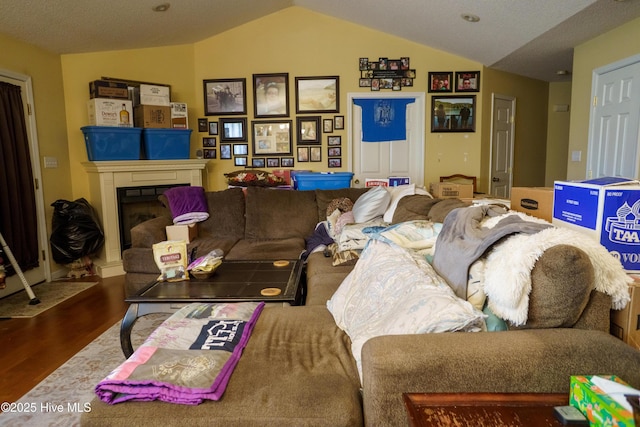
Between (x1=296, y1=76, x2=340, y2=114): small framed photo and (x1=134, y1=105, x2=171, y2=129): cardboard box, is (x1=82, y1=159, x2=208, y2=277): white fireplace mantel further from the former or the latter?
(x1=296, y1=76, x2=340, y2=114): small framed photo

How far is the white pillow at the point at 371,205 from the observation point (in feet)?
11.7

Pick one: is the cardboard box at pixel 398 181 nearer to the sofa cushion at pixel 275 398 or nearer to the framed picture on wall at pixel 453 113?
the framed picture on wall at pixel 453 113

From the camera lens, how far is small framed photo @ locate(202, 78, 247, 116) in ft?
17.5

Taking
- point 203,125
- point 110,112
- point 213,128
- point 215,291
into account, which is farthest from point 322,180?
point 215,291

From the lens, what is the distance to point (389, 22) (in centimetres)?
483

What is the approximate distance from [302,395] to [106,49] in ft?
15.8

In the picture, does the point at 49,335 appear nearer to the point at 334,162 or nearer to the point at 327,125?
the point at 334,162

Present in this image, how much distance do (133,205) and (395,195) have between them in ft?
10.1

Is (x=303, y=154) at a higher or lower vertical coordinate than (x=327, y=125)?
lower

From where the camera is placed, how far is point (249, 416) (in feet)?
3.76

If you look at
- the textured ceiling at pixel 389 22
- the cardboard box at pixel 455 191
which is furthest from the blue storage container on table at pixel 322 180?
the textured ceiling at pixel 389 22

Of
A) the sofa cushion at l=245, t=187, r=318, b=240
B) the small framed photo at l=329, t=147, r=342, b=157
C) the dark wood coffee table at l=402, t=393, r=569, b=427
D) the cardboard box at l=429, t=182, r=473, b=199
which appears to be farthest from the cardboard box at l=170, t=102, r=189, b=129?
the dark wood coffee table at l=402, t=393, r=569, b=427

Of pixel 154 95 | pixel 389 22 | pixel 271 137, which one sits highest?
pixel 389 22

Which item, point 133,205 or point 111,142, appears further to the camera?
point 133,205
